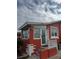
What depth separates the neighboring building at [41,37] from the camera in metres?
2.38

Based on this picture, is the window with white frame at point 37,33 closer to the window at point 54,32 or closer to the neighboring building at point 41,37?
the neighboring building at point 41,37

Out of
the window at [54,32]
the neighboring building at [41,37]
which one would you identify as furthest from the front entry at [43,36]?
the window at [54,32]

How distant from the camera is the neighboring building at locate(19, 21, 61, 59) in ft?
7.82

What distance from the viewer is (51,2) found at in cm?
242

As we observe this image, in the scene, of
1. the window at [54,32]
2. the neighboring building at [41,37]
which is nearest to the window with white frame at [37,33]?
the neighboring building at [41,37]

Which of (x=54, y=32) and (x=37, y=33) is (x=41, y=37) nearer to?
(x=37, y=33)

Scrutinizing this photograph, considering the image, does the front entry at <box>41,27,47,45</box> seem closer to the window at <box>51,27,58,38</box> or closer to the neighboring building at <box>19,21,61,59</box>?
the neighboring building at <box>19,21,61,59</box>

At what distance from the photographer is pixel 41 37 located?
2.40 m

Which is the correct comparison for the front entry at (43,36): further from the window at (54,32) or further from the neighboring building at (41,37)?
the window at (54,32)

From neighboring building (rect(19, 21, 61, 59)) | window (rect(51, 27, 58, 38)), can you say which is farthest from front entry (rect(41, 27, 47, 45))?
window (rect(51, 27, 58, 38))

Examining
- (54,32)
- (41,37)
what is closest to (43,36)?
(41,37)

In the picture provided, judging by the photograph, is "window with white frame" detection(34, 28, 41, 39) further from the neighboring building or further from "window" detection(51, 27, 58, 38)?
"window" detection(51, 27, 58, 38)
